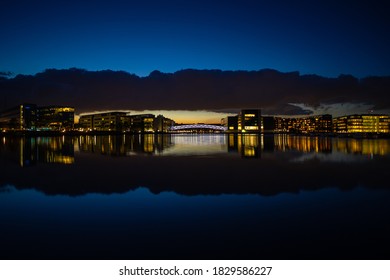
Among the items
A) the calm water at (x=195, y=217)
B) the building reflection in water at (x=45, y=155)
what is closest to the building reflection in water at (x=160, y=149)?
the building reflection in water at (x=45, y=155)

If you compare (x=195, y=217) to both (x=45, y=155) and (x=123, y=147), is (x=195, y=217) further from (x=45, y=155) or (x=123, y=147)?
(x=123, y=147)

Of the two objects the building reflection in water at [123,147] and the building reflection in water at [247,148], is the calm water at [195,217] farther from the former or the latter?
the building reflection in water at [123,147]

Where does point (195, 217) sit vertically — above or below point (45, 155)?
below

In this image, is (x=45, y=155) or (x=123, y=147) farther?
(x=123, y=147)

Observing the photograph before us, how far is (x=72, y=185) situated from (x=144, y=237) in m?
9.11

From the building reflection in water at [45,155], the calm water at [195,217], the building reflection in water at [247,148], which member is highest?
the building reflection in water at [45,155]

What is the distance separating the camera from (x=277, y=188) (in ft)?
50.3

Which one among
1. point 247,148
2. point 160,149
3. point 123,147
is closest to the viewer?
point 160,149

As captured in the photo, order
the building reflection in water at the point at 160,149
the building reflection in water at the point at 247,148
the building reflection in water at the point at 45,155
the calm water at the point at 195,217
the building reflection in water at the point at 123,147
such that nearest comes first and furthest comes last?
the calm water at the point at 195,217 < the building reflection in water at the point at 45,155 < the building reflection in water at the point at 160,149 < the building reflection in water at the point at 247,148 < the building reflection in water at the point at 123,147

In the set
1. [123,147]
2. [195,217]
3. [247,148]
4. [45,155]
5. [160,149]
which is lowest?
[195,217]

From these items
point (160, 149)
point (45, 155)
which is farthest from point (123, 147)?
point (45, 155)

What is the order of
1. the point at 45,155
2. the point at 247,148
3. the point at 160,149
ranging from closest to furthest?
1. the point at 45,155
2. the point at 160,149
3. the point at 247,148
